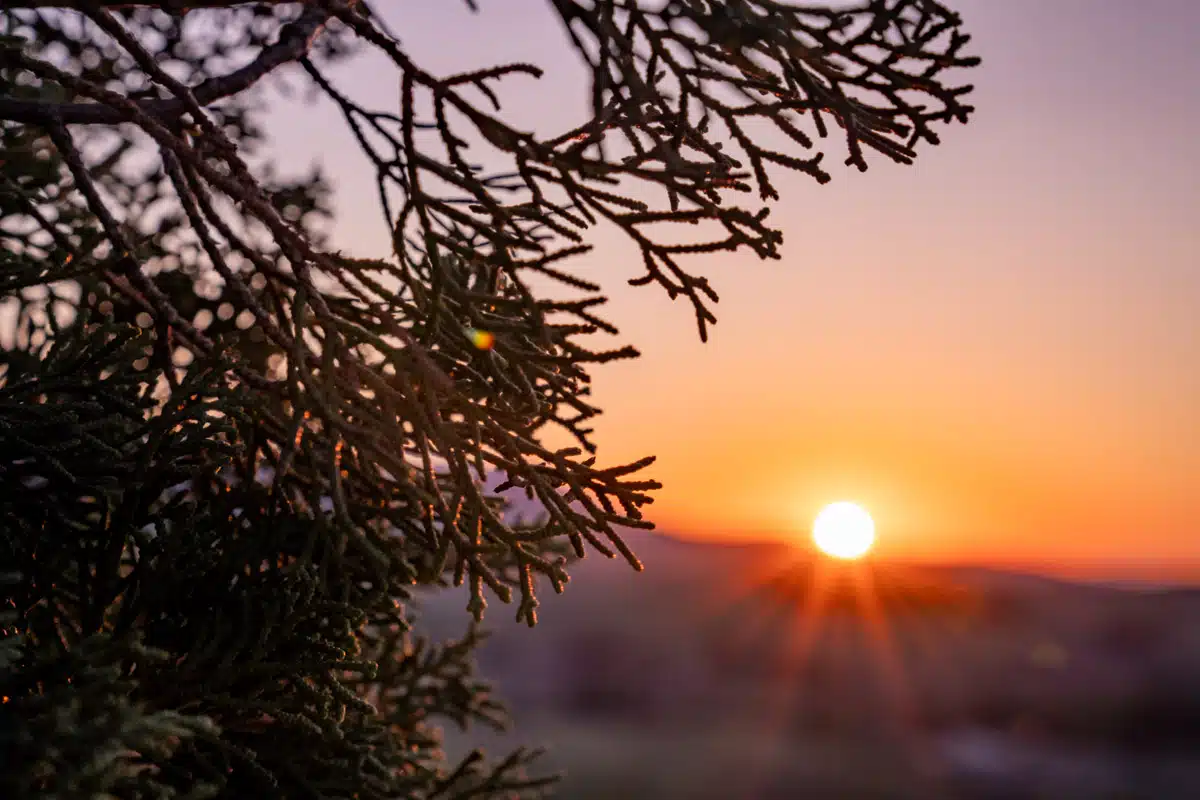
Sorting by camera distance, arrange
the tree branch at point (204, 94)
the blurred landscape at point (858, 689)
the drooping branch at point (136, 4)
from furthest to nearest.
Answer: the blurred landscape at point (858, 689)
the tree branch at point (204, 94)
the drooping branch at point (136, 4)

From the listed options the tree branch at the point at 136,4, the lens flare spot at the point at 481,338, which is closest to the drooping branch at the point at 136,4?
the tree branch at the point at 136,4

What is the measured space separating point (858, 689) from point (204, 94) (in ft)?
124

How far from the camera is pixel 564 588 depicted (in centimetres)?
392

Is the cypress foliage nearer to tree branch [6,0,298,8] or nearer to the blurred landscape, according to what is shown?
tree branch [6,0,298,8]

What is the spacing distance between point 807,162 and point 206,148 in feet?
7.71

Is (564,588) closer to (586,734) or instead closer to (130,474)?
(130,474)

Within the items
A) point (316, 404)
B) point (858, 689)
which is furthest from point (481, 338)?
point (858, 689)

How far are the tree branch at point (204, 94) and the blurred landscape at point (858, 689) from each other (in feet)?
97.7

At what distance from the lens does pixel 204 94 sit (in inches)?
153

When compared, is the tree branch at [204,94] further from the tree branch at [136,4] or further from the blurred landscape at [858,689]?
the blurred landscape at [858,689]

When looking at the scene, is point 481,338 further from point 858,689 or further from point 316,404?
point 858,689

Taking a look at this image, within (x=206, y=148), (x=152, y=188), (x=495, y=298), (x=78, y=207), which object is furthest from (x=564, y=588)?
(x=152, y=188)

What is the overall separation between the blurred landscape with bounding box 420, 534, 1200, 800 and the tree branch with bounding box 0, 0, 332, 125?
29782 mm

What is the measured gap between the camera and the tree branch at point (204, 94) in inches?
145
